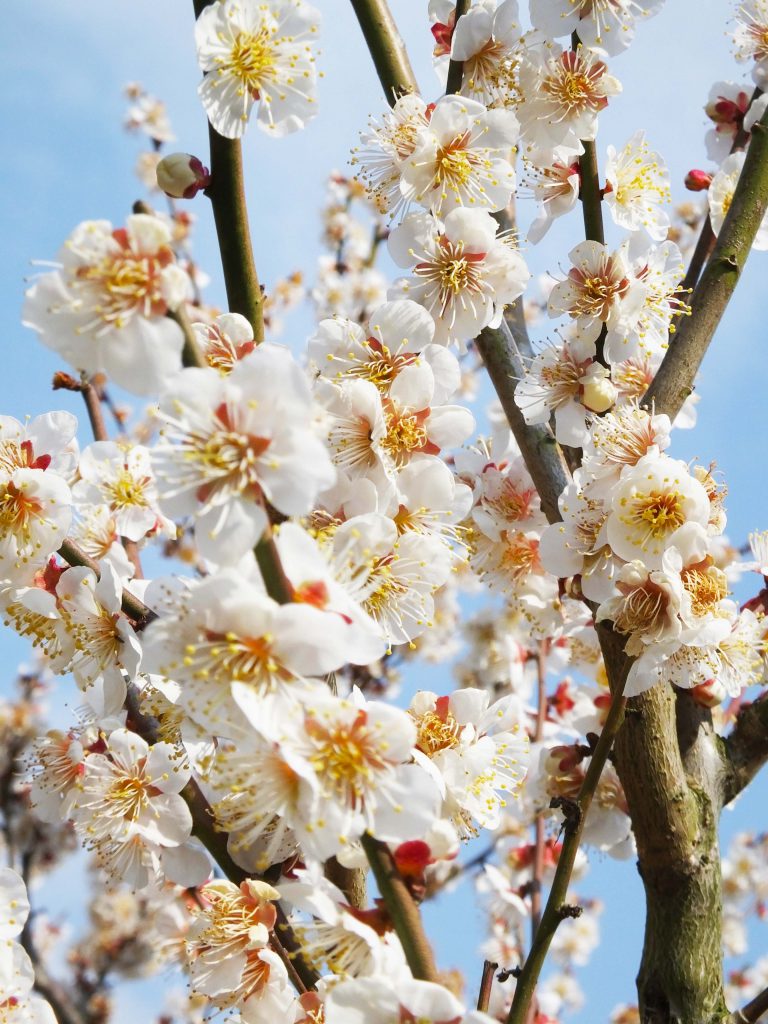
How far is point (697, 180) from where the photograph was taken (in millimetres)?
2760

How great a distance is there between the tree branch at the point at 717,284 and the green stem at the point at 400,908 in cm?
131

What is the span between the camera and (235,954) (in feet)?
5.06

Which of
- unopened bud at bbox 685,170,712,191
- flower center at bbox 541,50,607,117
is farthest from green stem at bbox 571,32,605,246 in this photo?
unopened bud at bbox 685,170,712,191

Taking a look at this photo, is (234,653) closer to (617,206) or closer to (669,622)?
(669,622)

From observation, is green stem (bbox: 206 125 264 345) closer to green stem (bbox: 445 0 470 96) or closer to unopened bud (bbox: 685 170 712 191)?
green stem (bbox: 445 0 470 96)

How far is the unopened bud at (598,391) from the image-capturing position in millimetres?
2072

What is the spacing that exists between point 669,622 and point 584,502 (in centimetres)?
32

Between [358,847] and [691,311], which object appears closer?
[358,847]

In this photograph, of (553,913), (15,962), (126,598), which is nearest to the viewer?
(553,913)

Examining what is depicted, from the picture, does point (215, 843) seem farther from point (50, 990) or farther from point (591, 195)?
point (50, 990)

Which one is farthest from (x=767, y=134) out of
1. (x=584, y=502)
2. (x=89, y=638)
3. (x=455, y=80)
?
(x=89, y=638)

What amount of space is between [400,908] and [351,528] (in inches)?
18.1

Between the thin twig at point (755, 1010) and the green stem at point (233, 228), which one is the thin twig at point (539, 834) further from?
the green stem at point (233, 228)

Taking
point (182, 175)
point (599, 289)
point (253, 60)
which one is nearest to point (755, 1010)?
point (599, 289)
